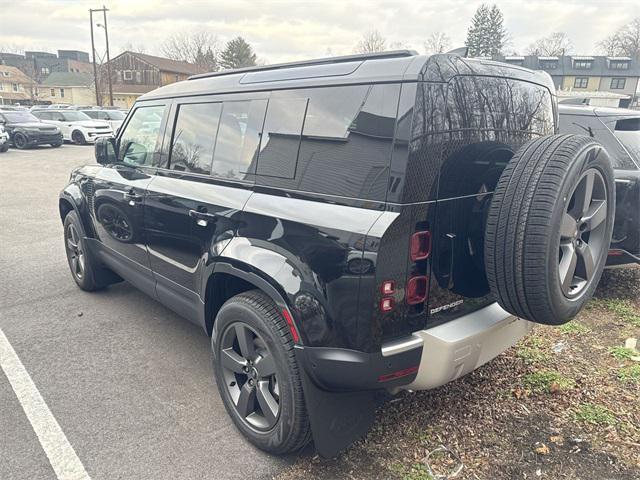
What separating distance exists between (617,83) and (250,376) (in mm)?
72247

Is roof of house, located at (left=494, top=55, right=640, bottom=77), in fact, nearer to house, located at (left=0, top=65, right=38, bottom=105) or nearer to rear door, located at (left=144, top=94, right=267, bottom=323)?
rear door, located at (left=144, top=94, right=267, bottom=323)

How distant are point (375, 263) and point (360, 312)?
0.74ft

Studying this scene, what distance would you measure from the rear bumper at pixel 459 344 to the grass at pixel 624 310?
234 centimetres

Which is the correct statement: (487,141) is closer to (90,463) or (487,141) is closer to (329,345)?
(329,345)

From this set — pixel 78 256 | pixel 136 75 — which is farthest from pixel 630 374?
pixel 136 75

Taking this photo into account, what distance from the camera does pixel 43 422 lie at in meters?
2.76

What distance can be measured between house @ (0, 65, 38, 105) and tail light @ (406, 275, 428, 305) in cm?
8622

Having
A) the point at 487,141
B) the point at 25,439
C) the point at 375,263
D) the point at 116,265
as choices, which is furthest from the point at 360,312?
the point at 116,265

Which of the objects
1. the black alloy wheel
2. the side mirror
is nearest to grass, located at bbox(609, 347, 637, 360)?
the side mirror

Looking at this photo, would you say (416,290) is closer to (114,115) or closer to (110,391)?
(110,391)

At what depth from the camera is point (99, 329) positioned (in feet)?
13.1

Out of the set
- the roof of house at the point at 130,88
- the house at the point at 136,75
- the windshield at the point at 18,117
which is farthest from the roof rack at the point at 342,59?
the roof of house at the point at 130,88

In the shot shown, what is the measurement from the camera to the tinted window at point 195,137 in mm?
2971

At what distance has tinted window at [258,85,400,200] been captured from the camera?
201 cm
